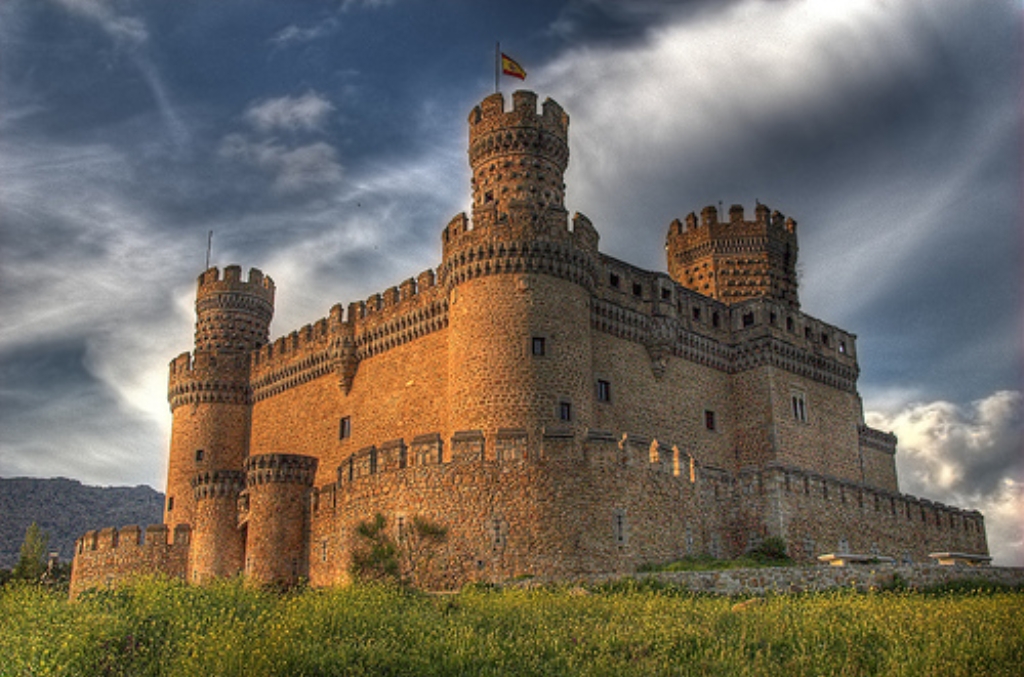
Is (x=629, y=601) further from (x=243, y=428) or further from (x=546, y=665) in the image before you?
(x=243, y=428)

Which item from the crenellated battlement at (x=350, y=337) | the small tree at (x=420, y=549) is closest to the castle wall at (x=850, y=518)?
the small tree at (x=420, y=549)

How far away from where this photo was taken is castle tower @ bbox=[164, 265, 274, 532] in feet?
137

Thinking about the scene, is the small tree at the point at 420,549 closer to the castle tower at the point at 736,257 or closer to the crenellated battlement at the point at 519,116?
the crenellated battlement at the point at 519,116

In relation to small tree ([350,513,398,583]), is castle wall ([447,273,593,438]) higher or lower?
higher

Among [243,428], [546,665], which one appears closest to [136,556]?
[243,428]

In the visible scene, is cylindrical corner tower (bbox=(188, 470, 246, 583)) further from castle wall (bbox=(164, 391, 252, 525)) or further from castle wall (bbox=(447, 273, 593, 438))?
castle wall (bbox=(447, 273, 593, 438))

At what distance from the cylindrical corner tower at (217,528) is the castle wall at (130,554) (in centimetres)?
58

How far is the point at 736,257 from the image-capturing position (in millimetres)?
42281

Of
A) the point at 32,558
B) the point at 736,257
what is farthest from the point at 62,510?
the point at 736,257

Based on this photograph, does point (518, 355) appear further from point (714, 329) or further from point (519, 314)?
point (714, 329)

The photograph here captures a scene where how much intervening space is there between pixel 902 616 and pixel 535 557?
815 centimetres

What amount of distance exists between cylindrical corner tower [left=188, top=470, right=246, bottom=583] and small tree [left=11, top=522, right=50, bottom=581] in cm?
1822

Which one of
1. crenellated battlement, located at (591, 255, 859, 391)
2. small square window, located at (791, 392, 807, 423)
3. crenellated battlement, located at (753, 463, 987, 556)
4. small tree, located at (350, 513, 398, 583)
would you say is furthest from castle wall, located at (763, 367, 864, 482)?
small tree, located at (350, 513, 398, 583)

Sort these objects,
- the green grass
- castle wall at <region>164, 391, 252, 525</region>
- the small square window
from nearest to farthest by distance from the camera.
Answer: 1. the green grass
2. the small square window
3. castle wall at <region>164, 391, 252, 525</region>
